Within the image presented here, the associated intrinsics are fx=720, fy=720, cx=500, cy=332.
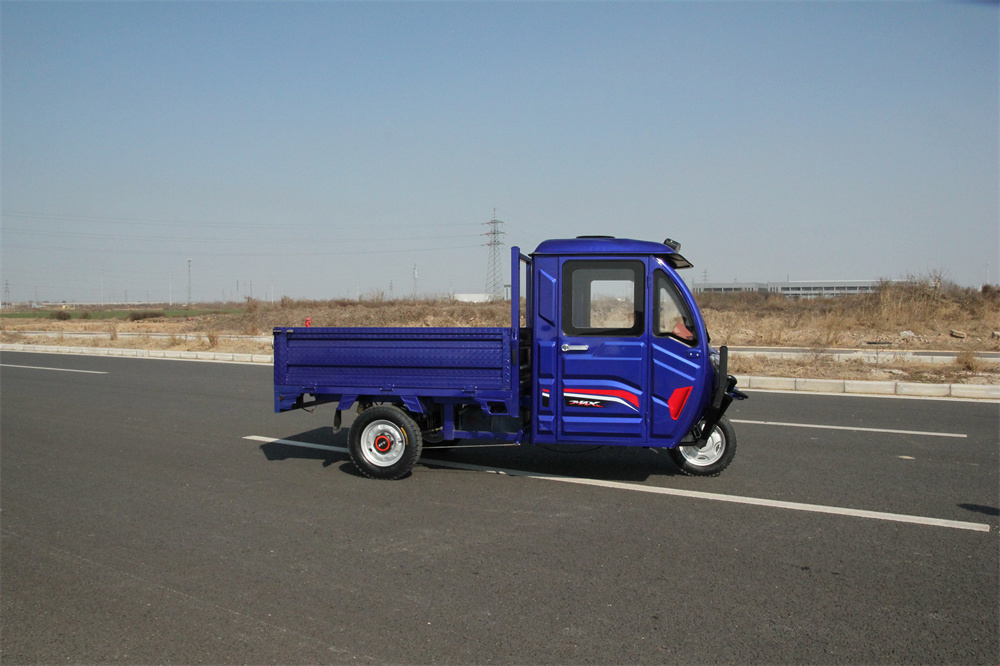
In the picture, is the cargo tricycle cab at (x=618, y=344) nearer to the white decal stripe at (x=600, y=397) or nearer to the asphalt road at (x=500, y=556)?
the white decal stripe at (x=600, y=397)

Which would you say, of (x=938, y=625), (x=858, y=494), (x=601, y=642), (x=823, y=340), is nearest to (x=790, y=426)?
(x=858, y=494)

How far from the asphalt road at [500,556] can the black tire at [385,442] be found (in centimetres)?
17

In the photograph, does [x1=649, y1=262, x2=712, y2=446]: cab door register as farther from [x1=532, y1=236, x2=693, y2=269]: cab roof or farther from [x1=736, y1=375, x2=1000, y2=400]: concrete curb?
[x1=736, y1=375, x2=1000, y2=400]: concrete curb

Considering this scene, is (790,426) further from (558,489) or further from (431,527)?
(431,527)

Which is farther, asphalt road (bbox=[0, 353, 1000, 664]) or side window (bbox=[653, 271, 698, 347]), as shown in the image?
side window (bbox=[653, 271, 698, 347])

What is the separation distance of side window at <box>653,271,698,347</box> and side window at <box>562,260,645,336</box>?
16 centimetres

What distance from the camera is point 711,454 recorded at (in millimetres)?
6965

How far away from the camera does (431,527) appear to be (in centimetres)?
542

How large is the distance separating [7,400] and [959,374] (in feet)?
59.1

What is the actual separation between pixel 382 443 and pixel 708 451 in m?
3.15

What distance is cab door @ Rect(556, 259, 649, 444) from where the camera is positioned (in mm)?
6348

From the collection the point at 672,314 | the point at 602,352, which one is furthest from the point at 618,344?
the point at 672,314

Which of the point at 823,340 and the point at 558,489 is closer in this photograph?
the point at 558,489

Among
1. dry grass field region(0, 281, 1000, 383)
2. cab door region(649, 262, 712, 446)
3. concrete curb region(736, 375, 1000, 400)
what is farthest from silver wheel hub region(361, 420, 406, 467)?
dry grass field region(0, 281, 1000, 383)
